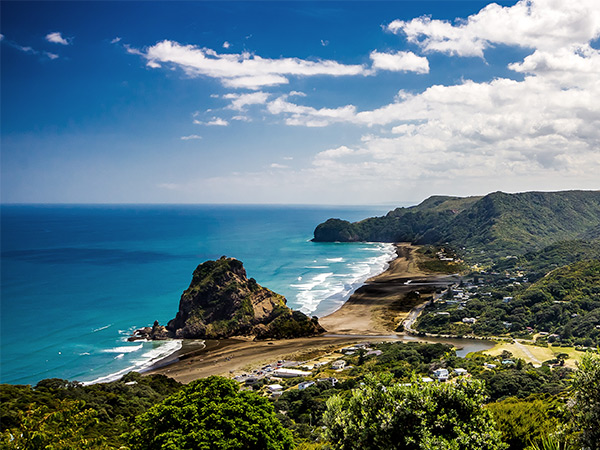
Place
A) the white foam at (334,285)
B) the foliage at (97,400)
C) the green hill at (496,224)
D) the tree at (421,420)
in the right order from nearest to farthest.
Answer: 1. the tree at (421,420)
2. the foliage at (97,400)
3. the white foam at (334,285)
4. the green hill at (496,224)

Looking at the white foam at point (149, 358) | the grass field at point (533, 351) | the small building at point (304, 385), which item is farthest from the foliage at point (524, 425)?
the white foam at point (149, 358)

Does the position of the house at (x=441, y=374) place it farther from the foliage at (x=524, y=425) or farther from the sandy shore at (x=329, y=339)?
the foliage at (x=524, y=425)

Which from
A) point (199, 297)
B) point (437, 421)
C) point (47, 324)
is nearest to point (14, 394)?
point (437, 421)

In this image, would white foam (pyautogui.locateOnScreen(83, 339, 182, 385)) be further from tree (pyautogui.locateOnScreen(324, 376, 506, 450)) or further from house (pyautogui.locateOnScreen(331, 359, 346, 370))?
tree (pyautogui.locateOnScreen(324, 376, 506, 450))

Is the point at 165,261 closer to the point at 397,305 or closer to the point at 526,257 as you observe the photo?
the point at 397,305

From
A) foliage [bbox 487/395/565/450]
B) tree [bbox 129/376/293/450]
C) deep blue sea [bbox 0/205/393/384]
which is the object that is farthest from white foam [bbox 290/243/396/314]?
foliage [bbox 487/395/565/450]

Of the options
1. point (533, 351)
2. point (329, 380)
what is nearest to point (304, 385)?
point (329, 380)
